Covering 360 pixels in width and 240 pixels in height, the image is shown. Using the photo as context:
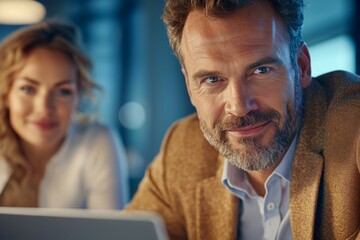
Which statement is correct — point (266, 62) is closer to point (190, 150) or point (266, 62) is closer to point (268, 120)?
point (268, 120)

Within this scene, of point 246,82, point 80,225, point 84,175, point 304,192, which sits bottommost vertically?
point 84,175

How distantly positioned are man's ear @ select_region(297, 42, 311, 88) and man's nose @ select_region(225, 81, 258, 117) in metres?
0.25

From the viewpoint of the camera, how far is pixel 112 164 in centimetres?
252

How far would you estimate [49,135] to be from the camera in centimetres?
240

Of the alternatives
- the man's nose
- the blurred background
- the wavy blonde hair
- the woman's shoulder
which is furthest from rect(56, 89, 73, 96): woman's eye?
the blurred background

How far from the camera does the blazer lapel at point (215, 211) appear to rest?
5.18 ft

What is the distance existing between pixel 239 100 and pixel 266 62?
14 centimetres

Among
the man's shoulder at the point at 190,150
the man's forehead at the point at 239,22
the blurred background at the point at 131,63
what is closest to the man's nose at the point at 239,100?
the man's forehead at the point at 239,22

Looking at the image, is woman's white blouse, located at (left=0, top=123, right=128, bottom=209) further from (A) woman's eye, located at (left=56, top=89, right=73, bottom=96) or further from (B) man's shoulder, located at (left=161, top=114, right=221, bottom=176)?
(B) man's shoulder, located at (left=161, top=114, right=221, bottom=176)

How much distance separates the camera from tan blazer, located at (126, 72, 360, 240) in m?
1.38

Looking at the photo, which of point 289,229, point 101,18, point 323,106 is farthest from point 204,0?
point 101,18

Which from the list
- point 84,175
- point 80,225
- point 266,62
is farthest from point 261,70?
point 84,175

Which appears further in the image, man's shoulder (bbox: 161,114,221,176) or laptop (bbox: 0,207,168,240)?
man's shoulder (bbox: 161,114,221,176)

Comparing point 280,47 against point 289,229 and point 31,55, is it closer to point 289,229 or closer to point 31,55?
point 289,229
